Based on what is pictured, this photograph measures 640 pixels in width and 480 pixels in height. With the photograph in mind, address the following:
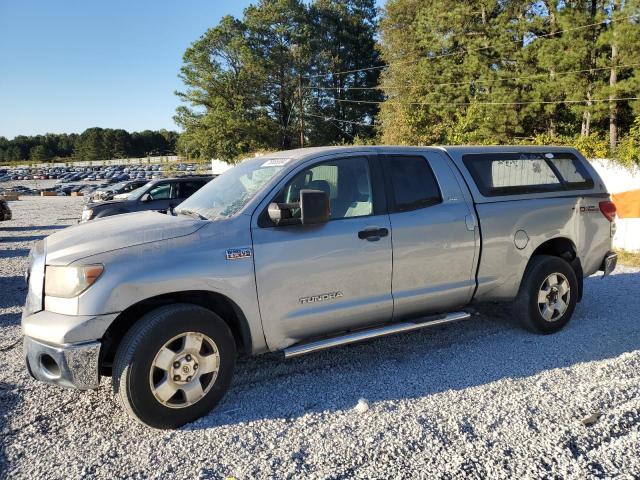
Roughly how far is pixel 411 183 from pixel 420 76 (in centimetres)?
3385

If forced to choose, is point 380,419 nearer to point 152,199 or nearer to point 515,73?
point 152,199

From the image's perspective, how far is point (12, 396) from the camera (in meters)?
3.73

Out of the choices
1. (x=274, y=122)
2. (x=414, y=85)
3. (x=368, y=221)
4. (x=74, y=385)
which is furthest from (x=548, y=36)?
(x=274, y=122)

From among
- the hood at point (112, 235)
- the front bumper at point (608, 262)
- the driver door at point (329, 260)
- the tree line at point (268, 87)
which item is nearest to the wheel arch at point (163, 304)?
the driver door at point (329, 260)

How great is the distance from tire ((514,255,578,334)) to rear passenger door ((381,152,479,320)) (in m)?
0.73

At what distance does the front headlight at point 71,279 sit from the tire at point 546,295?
3858 millimetres

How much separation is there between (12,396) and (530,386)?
13.2 feet

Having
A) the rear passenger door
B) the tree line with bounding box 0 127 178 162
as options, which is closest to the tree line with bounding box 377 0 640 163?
the rear passenger door

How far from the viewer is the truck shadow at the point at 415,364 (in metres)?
3.57

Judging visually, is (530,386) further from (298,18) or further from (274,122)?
(298,18)

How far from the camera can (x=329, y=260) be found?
366 cm

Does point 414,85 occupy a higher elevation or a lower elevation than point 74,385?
higher

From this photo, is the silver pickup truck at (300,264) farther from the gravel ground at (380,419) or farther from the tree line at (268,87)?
the tree line at (268,87)

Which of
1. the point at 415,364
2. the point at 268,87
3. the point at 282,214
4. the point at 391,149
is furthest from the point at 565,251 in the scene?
the point at 268,87
